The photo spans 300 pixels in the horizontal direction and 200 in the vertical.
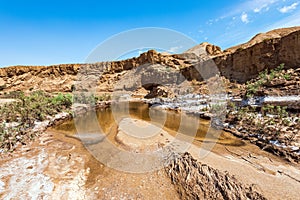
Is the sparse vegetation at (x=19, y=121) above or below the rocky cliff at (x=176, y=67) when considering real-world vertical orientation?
below

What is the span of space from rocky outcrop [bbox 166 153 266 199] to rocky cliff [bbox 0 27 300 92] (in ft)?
64.1

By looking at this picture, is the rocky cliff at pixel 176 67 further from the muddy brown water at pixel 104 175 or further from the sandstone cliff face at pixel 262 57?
the muddy brown water at pixel 104 175

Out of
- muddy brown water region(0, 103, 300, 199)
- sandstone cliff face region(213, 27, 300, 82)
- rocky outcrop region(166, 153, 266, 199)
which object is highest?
sandstone cliff face region(213, 27, 300, 82)

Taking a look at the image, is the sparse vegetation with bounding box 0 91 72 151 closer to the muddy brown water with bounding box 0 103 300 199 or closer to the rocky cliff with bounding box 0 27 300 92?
the muddy brown water with bounding box 0 103 300 199

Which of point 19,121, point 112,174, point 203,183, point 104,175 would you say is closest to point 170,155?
point 203,183

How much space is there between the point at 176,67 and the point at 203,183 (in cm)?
3210

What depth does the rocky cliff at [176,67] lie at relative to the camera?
800 inches

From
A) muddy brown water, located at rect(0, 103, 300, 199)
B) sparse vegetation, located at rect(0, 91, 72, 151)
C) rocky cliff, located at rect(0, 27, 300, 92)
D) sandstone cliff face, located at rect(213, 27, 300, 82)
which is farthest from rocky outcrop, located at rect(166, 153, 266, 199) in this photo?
rocky cliff, located at rect(0, 27, 300, 92)

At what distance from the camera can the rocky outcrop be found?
3.55 metres

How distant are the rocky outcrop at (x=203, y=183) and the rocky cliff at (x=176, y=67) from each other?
19.5m

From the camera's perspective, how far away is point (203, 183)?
3.98m

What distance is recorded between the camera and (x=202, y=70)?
1166 inches

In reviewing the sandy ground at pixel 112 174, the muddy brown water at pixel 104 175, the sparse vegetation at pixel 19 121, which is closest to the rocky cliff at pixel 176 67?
the muddy brown water at pixel 104 175

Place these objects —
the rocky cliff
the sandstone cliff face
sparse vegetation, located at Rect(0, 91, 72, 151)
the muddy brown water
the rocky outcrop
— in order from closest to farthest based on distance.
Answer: the rocky outcrop
the muddy brown water
sparse vegetation, located at Rect(0, 91, 72, 151)
the sandstone cliff face
the rocky cliff
